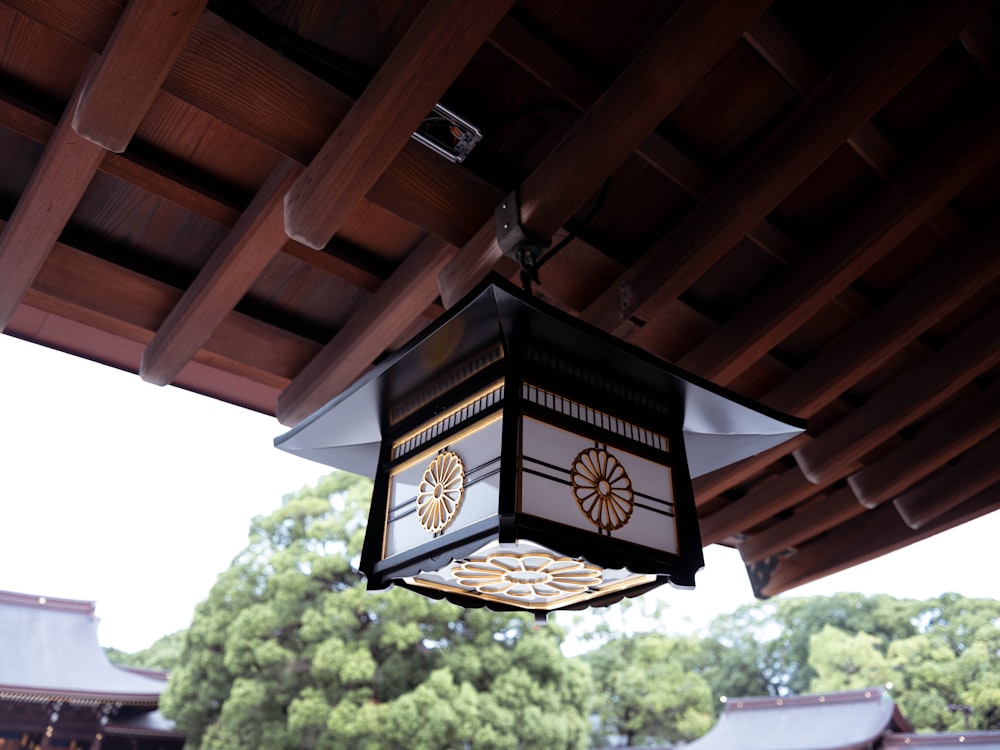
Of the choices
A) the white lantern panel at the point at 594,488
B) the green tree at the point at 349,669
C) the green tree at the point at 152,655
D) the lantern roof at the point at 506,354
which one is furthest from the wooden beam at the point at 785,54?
the green tree at the point at 152,655

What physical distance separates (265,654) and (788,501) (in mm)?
9134

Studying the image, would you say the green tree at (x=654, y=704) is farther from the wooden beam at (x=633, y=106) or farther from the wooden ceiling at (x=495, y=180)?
the wooden beam at (x=633, y=106)

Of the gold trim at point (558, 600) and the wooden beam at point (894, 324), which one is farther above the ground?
the wooden beam at point (894, 324)

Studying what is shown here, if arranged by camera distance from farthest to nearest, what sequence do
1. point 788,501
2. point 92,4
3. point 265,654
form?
point 265,654, point 788,501, point 92,4

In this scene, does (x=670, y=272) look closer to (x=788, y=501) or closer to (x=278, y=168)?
(x=278, y=168)

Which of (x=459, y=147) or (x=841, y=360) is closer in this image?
(x=459, y=147)

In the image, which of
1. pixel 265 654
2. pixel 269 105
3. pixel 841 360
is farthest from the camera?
pixel 265 654

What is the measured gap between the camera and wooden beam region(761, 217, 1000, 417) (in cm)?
195

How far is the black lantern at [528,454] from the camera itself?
125 cm

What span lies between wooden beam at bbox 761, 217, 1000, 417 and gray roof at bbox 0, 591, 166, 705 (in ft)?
45.7

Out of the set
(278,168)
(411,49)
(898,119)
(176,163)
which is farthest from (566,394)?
(898,119)

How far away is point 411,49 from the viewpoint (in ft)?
3.96

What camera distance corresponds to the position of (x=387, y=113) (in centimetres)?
126

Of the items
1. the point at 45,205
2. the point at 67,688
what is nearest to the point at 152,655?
the point at 67,688
